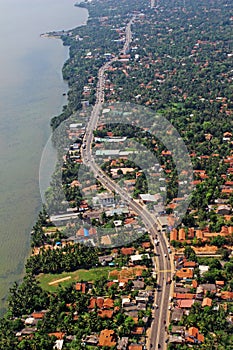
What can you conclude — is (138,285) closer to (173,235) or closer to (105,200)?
(173,235)

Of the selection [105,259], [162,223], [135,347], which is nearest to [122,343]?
[135,347]

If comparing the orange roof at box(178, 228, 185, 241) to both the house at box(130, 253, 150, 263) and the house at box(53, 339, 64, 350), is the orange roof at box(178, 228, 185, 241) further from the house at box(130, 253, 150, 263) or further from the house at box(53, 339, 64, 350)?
the house at box(53, 339, 64, 350)

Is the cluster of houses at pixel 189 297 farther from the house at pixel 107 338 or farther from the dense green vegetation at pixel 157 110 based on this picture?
the house at pixel 107 338

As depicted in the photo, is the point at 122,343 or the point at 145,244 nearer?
the point at 122,343

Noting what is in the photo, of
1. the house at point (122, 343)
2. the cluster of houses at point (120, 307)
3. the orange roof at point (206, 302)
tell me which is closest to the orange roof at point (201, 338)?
the orange roof at point (206, 302)

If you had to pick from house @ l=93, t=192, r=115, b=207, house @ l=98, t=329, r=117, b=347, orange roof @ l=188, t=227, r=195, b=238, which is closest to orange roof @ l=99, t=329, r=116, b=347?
house @ l=98, t=329, r=117, b=347

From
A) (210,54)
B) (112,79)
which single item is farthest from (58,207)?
(210,54)
